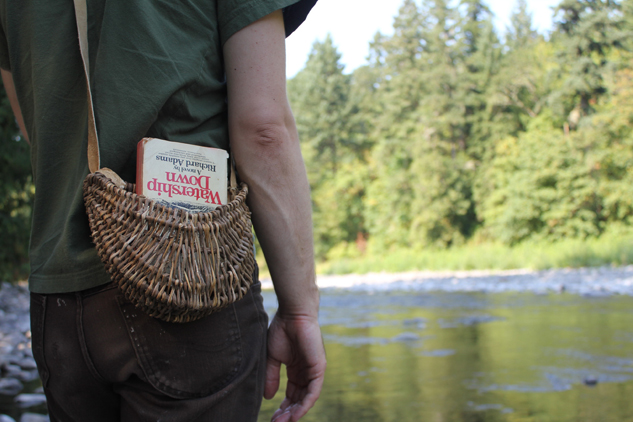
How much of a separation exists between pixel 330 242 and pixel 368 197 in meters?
3.68

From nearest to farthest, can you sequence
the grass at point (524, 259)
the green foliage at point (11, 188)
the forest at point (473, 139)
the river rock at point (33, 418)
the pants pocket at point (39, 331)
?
the pants pocket at point (39, 331) < the river rock at point (33, 418) < the green foliage at point (11, 188) < the grass at point (524, 259) < the forest at point (473, 139)

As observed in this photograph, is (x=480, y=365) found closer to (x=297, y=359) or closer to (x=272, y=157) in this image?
(x=297, y=359)

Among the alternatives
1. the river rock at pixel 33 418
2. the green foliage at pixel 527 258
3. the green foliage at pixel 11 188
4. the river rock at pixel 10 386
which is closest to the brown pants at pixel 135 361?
the river rock at pixel 33 418

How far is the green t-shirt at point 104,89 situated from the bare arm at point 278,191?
4 cm

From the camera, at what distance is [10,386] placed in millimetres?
3410

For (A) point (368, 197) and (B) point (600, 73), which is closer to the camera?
(B) point (600, 73)

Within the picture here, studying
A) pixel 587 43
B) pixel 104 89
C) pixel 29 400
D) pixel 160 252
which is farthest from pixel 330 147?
pixel 160 252

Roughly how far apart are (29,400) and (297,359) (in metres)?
2.55

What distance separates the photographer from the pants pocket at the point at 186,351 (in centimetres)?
84

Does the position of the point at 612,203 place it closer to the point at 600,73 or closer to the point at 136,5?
the point at 600,73

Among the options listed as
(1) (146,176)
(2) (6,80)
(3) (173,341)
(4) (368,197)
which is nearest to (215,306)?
(3) (173,341)

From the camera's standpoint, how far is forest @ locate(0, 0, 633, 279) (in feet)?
75.8

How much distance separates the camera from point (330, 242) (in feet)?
111

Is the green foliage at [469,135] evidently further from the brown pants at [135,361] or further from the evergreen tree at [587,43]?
the brown pants at [135,361]
